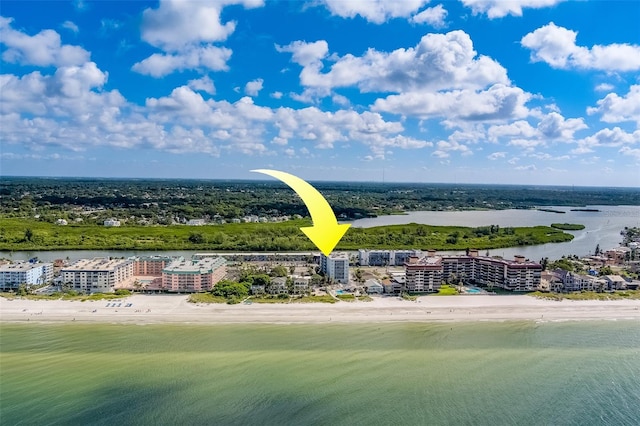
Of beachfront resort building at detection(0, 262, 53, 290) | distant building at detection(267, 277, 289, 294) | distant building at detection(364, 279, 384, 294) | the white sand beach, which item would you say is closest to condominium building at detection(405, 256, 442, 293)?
distant building at detection(364, 279, 384, 294)

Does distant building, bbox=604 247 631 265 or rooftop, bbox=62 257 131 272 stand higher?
rooftop, bbox=62 257 131 272

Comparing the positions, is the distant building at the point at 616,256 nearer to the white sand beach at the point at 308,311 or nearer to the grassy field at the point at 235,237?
the grassy field at the point at 235,237

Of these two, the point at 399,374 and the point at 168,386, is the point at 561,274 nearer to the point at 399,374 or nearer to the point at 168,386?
the point at 399,374

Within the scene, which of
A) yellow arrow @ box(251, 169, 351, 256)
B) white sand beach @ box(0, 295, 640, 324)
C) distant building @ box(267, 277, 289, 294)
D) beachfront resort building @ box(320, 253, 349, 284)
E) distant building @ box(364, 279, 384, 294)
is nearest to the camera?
yellow arrow @ box(251, 169, 351, 256)

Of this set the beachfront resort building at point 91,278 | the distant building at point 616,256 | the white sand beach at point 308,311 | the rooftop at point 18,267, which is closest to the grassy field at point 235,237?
the distant building at point 616,256

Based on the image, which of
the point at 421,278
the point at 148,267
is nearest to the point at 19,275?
the point at 148,267

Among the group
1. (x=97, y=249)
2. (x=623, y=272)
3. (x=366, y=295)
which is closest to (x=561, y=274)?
(x=623, y=272)

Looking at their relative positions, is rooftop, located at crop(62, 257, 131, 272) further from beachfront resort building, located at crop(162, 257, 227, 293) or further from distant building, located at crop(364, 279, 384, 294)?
distant building, located at crop(364, 279, 384, 294)
